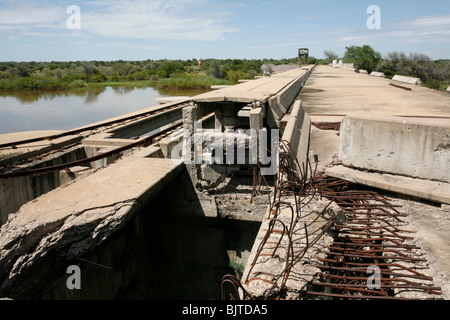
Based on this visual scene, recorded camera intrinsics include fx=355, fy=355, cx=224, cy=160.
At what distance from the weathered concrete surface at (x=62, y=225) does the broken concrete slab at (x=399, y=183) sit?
8.63 feet

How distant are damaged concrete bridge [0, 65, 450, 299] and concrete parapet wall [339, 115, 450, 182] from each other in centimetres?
1

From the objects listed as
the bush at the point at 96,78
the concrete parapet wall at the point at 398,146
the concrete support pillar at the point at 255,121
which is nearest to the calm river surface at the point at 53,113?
the concrete support pillar at the point at 255,121

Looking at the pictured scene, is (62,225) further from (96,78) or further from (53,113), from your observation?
(96,78)

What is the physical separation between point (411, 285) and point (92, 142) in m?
6.87

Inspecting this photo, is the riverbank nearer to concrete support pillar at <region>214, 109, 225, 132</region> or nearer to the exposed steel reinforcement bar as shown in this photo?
concrete support pillar at <region>214, 109, 225, 132</region>

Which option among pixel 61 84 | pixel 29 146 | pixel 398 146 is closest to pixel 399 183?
pixel 398 146

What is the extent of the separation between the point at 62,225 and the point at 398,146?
13.8 feet

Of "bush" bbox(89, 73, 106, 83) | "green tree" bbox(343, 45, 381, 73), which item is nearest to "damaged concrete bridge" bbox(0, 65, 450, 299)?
"bush" bbox(89, 73, 106, 83)

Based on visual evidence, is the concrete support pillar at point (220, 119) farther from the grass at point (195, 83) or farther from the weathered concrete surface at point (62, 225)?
the grass at point (195, 83)

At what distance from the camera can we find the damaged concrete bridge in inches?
123

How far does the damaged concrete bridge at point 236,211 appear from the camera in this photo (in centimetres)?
313

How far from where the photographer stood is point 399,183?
4.40 meters
